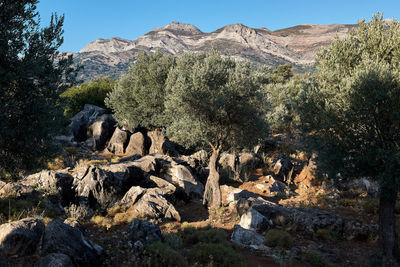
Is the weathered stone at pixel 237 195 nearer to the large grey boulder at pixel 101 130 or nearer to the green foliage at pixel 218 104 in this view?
the green foliage at pixel 218 104

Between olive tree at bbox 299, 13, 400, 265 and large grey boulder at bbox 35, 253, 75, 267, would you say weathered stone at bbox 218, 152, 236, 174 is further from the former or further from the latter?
large grey boulder at bbox 35, 253, 75, 267

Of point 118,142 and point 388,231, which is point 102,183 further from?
point 118,142

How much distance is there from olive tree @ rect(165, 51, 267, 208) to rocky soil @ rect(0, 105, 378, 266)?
476 cm

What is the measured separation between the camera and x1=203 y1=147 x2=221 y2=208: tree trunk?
67.0 feet

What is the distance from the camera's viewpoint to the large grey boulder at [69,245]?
829 centimetres

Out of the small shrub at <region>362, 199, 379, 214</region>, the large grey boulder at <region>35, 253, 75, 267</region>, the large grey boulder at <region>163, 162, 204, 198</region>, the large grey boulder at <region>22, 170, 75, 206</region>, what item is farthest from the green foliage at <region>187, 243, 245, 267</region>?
the small shrub at <region>362, 199, 379, 214</region>

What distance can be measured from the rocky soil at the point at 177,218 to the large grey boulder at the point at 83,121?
8370 millimetres

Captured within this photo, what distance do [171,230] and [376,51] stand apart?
1581cm

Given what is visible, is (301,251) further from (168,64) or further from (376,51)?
(168,64)

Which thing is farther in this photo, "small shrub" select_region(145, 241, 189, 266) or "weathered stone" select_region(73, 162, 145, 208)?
"weathered stone" select_region(73, 162, 145, 208)

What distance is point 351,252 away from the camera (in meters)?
13.8

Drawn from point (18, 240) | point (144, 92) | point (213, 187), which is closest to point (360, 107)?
point (213, 187)

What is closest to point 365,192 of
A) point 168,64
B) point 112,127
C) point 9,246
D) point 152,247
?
point 152,247

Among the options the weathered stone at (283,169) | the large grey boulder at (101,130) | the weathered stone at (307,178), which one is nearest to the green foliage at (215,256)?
the weathered stone at (307,178)
